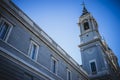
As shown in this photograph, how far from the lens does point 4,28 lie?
1154 centimetres

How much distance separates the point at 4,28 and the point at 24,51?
278 centimetres

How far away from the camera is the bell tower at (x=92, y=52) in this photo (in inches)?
1006

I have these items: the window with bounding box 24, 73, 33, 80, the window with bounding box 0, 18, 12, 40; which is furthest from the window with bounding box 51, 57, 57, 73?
the window with bounding box 0, 18, 12, 40

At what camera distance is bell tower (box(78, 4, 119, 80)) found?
83.9 feet

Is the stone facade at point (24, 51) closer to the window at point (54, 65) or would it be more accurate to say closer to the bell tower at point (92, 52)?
the window at point (54, 65)

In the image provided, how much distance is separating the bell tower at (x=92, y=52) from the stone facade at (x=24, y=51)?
1073cm

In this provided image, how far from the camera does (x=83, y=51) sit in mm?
30031

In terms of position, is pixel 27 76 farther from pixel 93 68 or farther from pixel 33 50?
pixel 93 68

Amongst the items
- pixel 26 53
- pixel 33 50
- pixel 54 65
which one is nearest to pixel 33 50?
pixel 33 50

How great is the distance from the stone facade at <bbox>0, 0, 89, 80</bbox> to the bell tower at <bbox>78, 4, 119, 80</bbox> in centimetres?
1073

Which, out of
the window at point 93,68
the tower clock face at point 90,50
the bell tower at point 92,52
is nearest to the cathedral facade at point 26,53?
the bell tower at point 92,52

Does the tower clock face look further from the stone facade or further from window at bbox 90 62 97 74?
the stone facade

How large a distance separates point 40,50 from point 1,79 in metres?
5.83

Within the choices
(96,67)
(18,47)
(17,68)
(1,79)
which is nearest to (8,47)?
(18,47)
